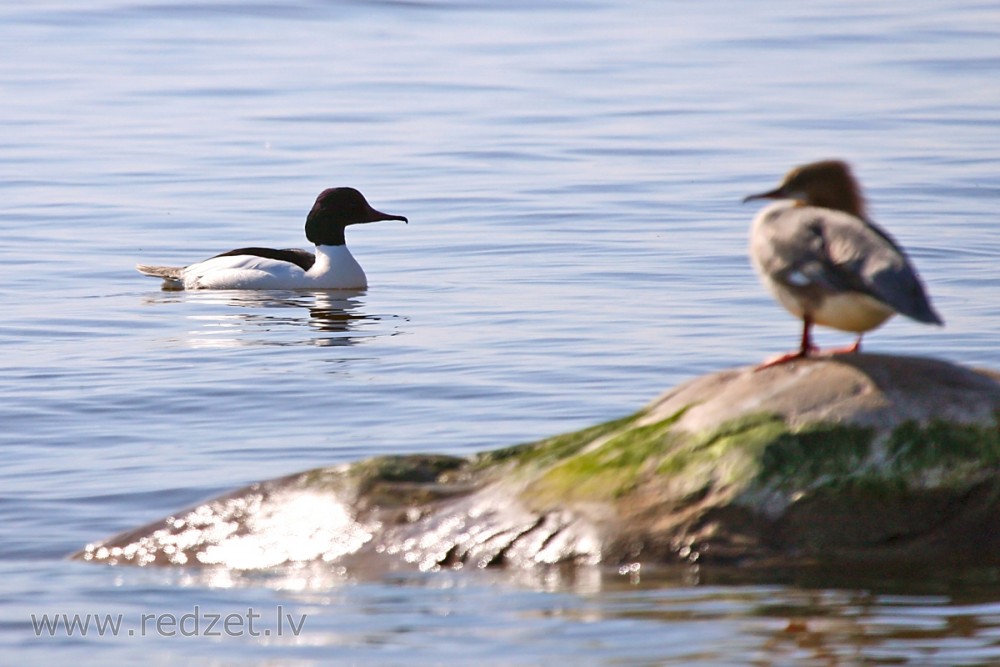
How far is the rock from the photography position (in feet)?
17.2

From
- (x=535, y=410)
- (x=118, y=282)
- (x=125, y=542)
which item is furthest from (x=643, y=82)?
(x=125, y=542)

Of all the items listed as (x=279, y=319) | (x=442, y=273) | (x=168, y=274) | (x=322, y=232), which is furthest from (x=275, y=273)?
(x=279, y=319)

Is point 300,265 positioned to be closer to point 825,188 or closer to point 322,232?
point 322,232

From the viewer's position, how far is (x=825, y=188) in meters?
5.69

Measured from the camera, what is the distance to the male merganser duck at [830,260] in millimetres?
5016

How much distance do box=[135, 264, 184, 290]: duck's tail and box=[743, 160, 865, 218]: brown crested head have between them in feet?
30.9

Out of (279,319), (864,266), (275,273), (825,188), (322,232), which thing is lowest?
(279,319)

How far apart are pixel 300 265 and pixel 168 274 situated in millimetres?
1196

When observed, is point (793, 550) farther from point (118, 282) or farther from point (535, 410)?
point (118, 282)

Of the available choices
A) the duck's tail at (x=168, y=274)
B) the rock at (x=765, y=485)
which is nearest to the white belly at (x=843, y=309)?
the rock at (x=765, y=485)

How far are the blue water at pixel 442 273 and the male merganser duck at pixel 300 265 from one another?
20 cm

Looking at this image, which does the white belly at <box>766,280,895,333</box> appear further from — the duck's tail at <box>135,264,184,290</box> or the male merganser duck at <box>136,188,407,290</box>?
the duck's tail at <box>135,264,184,290</box>

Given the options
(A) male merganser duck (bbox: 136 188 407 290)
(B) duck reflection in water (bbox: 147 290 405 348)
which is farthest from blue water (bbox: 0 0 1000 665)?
(A) male merganser duck (bbox: 136 188 407 290)

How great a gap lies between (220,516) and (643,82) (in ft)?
67.8
